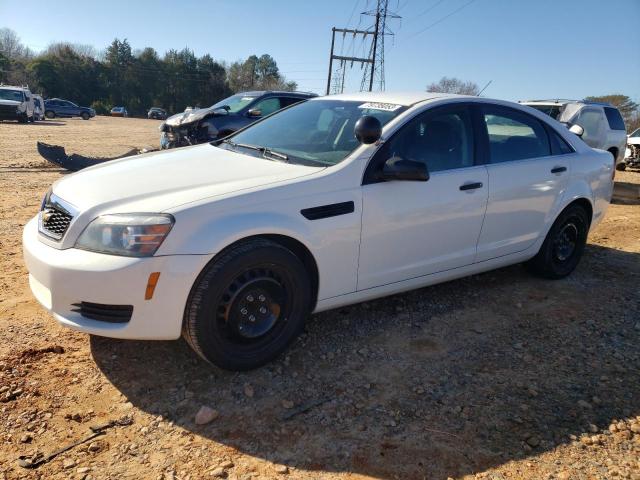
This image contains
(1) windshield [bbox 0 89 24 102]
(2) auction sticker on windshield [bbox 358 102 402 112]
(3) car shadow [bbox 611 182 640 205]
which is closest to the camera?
(2) auction sticker on windshield [bbox 358 102 402 112]

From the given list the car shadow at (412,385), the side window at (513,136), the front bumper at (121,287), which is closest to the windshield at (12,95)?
the car shadow at (412,385)

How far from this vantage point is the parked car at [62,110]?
41.6 meters

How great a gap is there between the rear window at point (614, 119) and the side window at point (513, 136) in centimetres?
769

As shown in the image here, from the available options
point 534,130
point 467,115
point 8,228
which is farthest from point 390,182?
point 8,228

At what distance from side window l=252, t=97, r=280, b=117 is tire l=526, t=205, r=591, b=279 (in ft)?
22.4

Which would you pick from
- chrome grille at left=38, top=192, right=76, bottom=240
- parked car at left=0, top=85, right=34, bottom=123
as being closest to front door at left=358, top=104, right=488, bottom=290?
chrome grille at left=38, top=192, right=76, bottom=240

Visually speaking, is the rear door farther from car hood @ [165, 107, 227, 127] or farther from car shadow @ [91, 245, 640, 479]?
car hood @ [165, 107, 227, 127]

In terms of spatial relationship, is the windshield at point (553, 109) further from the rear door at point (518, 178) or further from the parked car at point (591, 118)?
the rear door at point (518, 178)

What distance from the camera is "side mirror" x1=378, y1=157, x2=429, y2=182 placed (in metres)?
3.20

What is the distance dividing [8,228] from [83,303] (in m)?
3.75

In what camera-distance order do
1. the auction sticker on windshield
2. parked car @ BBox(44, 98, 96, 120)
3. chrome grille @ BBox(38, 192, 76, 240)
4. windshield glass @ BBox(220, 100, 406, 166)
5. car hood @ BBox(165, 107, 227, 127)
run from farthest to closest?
parked car @ BBox(44, 98, 96, 120) → car hood @ BBox(165, 107, 227, 127) → the auction sticker on windshield → windshield glass @ BBox(220, 100, 406, 166) → chrome grille @ BBox(38, 192, 76, 240)

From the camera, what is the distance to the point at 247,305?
2908mm

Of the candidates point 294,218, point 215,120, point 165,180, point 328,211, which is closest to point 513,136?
point 328,211

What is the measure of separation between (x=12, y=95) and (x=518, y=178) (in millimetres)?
30402
